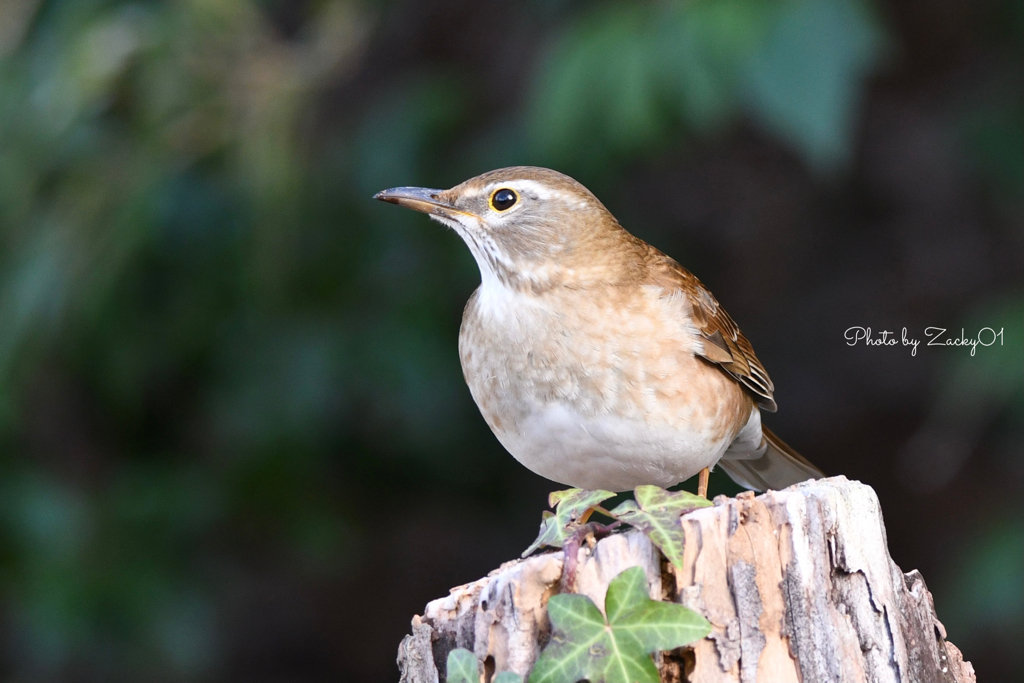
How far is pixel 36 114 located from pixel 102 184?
425mm

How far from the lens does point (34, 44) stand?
18.7 feet

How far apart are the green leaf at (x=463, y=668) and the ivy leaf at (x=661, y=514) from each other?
1.55ft

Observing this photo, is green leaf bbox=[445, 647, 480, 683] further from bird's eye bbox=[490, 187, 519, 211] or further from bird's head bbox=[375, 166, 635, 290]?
bird's eye bbox=[490, 187, 519, 211]

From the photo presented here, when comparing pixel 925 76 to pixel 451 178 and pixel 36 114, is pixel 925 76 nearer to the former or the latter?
pixel 451 178

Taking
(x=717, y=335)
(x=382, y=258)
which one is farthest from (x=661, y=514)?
(x=382, y=258)

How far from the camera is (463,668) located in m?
2.58

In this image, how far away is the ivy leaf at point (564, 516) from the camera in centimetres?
268

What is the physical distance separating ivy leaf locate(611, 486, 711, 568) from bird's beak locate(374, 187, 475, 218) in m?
1.60

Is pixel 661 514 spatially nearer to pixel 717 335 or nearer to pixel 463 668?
pixel 463 668

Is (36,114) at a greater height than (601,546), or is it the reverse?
(36,114)

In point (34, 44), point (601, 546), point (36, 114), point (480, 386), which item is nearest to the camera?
point (601, 546)

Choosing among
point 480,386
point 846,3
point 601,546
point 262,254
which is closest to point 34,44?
point 262,254

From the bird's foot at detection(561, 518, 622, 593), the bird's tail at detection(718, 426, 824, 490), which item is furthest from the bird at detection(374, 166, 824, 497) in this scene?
the bird's foot at detection(561, 518, 622, 593)

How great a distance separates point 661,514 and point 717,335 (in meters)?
1.54
